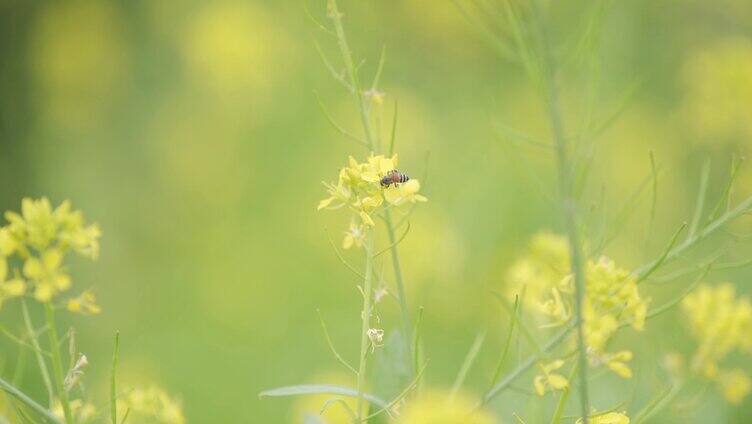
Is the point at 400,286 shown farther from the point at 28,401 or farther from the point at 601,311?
the point at 28,401

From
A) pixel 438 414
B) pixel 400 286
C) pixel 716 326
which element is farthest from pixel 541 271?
pixel 438 414

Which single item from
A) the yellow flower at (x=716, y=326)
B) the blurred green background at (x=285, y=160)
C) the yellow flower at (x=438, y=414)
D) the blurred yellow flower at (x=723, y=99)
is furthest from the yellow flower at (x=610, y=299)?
the blurred yellow flower at (x=723, y=99)

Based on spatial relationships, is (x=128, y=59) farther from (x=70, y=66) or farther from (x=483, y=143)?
(x=483, y=143)

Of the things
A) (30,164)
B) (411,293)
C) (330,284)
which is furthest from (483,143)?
(30,164)

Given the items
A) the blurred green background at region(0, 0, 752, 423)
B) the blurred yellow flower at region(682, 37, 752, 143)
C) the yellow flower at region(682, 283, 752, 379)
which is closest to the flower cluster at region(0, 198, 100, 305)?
the yellow flower at region(682, 283, 752, 379)

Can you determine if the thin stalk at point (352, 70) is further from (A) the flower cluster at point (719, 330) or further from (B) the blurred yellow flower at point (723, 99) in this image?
(B) the blurred yellow flower at point (723, 99)
